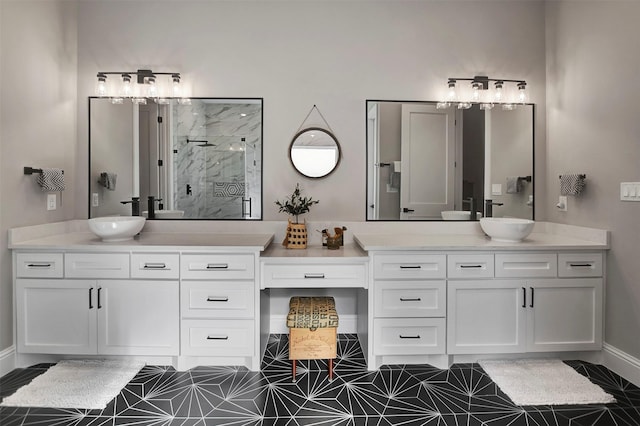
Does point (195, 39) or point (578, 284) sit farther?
point (195, 39)

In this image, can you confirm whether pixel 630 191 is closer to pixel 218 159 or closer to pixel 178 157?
pixel 218 159

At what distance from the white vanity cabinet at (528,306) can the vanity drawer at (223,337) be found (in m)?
1.28

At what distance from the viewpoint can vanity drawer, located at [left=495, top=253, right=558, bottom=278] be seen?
2.49 meters

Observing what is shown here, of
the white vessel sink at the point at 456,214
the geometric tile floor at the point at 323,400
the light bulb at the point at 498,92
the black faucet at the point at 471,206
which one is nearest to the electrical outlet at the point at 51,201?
the geometric tile floor at the point at 323,400

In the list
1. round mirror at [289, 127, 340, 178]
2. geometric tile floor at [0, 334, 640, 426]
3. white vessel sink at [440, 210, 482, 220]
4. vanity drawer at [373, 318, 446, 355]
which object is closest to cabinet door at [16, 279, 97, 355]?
geometric tile floor at [0, 334, 640, 426]

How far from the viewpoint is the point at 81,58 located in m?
3.05

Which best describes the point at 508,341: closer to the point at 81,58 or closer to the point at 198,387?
the point at 198,387

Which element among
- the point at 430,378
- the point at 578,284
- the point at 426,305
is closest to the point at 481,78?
the point at 578,284

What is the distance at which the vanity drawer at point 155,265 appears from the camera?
2432 millimetres

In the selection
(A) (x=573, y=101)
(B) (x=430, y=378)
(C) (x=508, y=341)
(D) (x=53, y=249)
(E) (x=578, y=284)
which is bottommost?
(B) (x=430, y=378)

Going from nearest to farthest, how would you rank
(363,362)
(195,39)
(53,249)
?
(53,249) → (363,362) → (195,39)

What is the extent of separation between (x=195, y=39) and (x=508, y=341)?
315 cm

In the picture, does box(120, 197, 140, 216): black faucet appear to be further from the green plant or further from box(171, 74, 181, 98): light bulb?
the green plant

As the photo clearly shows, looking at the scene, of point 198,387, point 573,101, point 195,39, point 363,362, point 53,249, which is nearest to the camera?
point 198,387
